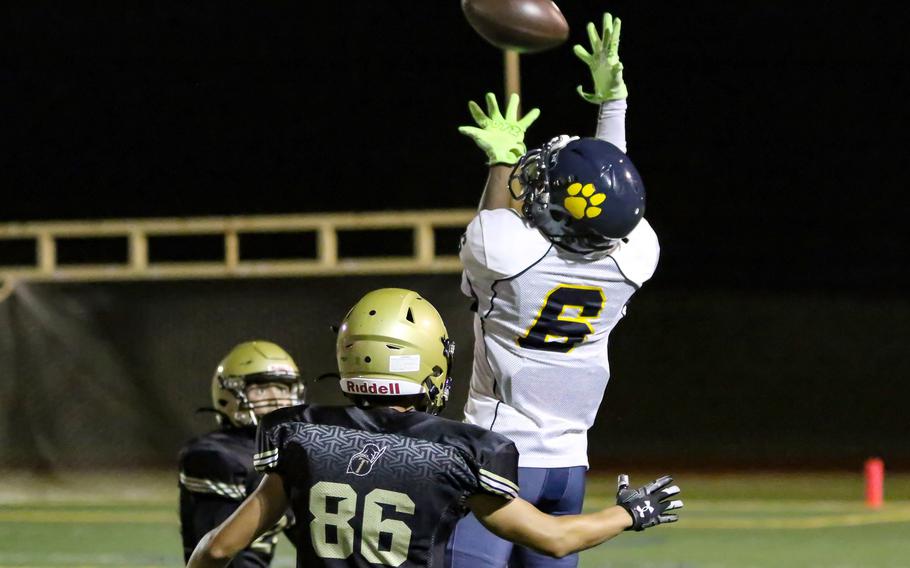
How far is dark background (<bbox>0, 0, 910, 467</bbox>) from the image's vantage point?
53.0ft

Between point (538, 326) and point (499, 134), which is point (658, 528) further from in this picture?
point (538, 326)

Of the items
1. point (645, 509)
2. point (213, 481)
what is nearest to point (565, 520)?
point (645, 509)

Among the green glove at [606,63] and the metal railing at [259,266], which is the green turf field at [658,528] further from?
the green glove at [606,63]

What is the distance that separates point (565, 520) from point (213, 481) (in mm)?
1674

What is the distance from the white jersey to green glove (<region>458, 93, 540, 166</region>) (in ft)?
0.95

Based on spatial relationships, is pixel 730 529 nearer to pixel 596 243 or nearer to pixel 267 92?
pixel 596 243

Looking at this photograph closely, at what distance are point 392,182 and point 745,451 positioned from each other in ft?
19.9

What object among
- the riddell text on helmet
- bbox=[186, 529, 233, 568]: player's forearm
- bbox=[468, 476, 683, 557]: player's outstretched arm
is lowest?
bbox=[186, 529, 233, 568]: player's forearm

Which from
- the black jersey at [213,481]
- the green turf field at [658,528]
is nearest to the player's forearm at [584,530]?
the black jersey at [213,481]

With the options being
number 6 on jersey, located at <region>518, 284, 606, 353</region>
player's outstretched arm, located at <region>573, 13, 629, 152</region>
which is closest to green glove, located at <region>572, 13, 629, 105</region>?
player's outstretched arm, located at <region>573, 13, 629, 152</region>

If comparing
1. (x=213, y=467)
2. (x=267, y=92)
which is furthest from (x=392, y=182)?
(x=213, y=467)

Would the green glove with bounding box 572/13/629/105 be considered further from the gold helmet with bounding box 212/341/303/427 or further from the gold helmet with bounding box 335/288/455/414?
the gold helmet with bounding box 212/341/303/427

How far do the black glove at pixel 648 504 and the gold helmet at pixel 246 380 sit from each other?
1.97 meters

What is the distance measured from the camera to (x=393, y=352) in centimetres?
306
